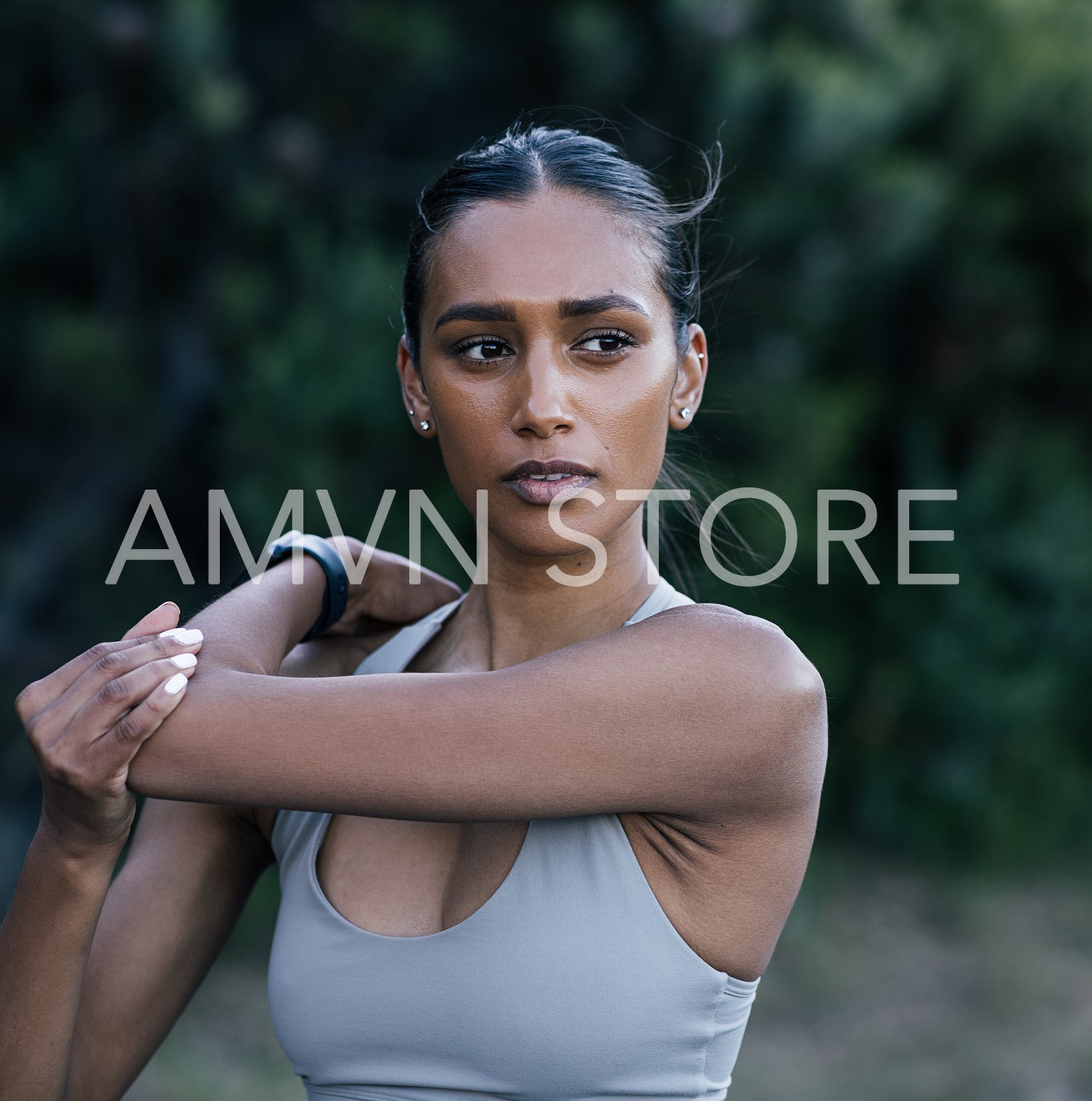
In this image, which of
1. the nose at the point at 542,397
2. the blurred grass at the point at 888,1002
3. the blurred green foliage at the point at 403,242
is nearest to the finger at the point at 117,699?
the nose at the point at 542,397

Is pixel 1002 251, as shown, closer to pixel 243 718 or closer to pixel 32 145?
pixel 32 145

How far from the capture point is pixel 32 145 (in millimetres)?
4457

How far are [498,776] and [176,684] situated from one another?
36 cm

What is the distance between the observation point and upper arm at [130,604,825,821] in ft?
4.34

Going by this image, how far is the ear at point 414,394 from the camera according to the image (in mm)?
1756

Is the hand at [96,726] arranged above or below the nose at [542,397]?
below

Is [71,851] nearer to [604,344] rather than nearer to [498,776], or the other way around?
[498,776]

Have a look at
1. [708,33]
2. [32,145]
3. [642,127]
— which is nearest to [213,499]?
[32,145]

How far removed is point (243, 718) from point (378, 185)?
3.35 metres

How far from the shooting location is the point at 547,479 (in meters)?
1.53

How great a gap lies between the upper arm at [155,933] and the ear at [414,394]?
0.59m

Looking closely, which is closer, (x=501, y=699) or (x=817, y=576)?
(x=501, y=699)

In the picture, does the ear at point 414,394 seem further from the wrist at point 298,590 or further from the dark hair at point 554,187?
the wrist at point 298,590

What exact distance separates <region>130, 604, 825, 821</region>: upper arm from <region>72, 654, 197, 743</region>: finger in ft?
0.13
